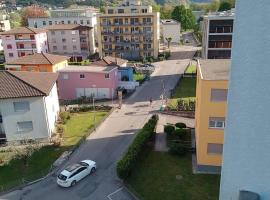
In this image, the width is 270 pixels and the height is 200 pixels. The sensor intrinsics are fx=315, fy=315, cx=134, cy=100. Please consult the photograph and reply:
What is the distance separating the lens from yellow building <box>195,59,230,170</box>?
1038 inches

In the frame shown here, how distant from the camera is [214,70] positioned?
95.8 feet

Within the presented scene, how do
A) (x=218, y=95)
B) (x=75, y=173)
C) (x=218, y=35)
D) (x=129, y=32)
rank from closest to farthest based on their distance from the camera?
(x=218, y=95) < (x=75, y=173) < (x=218, y=35) < (x=129, y=32)

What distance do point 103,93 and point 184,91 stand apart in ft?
45.5

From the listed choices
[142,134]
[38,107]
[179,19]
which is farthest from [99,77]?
[179,19]

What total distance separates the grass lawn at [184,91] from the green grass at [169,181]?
1629 centimetres

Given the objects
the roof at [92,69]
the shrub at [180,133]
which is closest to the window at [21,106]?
the shrub at [180,133]

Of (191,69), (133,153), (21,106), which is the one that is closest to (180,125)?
(133,153)

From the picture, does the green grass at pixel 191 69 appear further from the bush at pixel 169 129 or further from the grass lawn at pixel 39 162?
the grass lawn at pixel 39 162

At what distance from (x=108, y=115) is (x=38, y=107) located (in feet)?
36.7

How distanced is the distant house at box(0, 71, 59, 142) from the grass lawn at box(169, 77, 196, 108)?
745 inches

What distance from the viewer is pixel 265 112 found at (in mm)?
9125

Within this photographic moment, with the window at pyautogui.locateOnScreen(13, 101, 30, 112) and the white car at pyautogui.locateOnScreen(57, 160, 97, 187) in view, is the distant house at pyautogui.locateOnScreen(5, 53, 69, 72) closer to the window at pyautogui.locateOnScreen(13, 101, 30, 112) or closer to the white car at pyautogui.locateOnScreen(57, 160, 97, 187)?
the window at pyautogui.locateOnScreen(13, 101, 30, 112)

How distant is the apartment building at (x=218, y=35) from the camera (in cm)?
6081

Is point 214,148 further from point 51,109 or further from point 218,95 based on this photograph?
point 51,109
